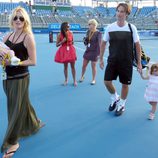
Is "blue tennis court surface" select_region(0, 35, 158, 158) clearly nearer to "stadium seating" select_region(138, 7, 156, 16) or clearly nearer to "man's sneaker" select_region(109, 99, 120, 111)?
"man's sneaker" select_region(109, 99, 120, 111)

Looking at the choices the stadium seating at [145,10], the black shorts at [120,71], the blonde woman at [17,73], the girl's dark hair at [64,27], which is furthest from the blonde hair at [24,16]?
the stadium seating at [145,10]

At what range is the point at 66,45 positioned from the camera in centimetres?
701

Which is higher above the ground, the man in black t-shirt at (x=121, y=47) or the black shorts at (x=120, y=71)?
the man in black t-shirt at (x=121, y=47)

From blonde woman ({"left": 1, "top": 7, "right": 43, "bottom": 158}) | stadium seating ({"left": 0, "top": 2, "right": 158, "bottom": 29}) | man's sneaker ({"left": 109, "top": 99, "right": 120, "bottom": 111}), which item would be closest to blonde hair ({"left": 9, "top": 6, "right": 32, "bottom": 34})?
blonde woman ({"left": 1, "top": 7, "right": 43, "bottom": 158})

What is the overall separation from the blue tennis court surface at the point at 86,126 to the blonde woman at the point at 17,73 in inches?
9.6

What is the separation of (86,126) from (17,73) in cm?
164

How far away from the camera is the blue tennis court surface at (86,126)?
3.69 m

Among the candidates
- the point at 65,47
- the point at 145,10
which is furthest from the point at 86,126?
the point at 145,10

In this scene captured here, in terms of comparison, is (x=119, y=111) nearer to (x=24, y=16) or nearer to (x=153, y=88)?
(x=153, y=88)

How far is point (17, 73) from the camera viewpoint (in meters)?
3.40

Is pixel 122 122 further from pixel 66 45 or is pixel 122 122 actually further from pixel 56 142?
pixel 66 45

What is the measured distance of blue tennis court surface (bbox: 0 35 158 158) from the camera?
369 centimetres

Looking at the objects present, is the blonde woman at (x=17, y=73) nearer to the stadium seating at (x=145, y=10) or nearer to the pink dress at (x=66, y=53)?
the pink dress at (x=66, y=53)

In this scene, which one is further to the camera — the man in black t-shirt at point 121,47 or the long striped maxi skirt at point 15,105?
the man in black t-shirt at point 121,47
